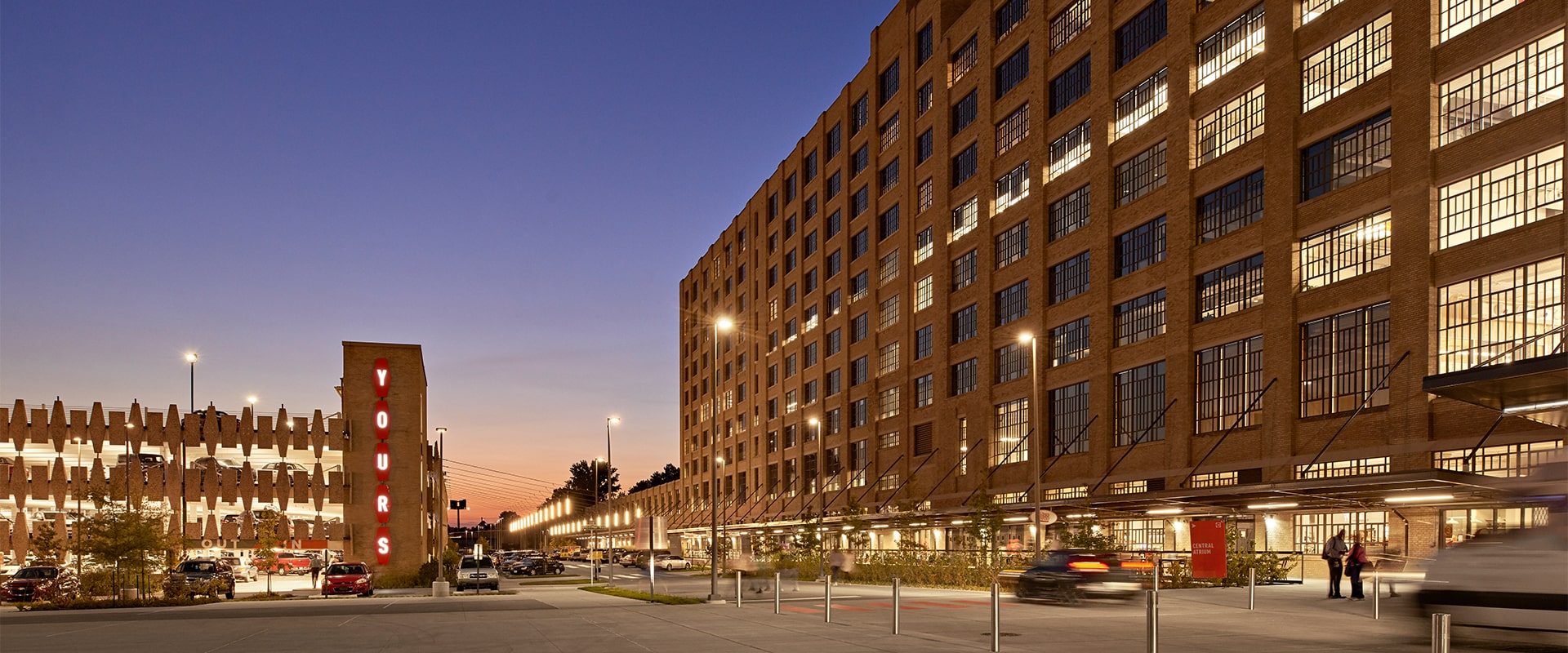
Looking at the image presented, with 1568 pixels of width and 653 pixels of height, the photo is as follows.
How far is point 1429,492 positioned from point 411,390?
56.5 m

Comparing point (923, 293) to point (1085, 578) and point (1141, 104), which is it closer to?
point (1141, 104)

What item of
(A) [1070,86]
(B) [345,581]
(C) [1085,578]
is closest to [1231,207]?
(A) [1070,86]

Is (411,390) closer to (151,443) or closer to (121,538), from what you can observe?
(151,443)

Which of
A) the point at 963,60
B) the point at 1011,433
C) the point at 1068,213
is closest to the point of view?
the point at 1068,213

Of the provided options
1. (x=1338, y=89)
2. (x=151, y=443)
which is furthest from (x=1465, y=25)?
(x=151, y=443)

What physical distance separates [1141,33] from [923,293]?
79.8 ft

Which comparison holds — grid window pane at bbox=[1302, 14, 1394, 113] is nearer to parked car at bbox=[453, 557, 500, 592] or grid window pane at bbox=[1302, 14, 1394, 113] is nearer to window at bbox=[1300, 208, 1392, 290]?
window at bbox=[1300, 208, 1392, 290]

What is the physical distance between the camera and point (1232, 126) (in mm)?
46000

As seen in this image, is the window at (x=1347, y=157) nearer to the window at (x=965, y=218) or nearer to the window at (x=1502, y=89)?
the window at (x=1502, y=89)

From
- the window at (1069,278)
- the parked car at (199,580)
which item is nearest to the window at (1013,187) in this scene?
the window at (1069,278)

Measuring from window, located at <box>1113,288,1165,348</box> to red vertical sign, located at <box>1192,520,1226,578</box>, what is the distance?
1485cm

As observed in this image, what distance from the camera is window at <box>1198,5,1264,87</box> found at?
1757 inches

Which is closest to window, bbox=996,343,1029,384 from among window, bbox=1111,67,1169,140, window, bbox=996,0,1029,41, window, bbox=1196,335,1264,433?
Answer: window, bbox=1111,67,1169,140

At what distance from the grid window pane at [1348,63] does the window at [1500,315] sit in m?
7.78
